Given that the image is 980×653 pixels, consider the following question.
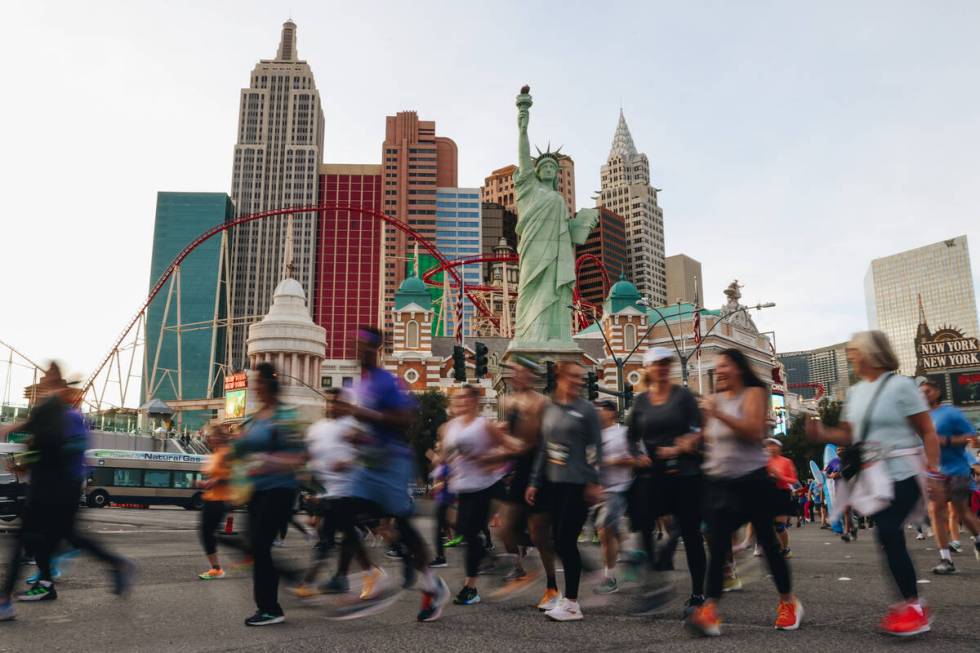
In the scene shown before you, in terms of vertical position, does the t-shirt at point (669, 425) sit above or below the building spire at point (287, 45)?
below

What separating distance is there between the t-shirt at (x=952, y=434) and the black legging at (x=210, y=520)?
6.96m

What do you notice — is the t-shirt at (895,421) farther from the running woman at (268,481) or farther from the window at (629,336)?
the window at (629,336)

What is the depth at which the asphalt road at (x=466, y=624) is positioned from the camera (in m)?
4.23

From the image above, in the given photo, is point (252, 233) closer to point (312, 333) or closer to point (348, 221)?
point (348, 221)

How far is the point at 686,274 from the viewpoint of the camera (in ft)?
501

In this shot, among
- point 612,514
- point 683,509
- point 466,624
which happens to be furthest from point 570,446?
point 612,514

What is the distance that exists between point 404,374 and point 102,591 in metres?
46.6

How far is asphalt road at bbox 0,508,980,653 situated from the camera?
4.23 metres

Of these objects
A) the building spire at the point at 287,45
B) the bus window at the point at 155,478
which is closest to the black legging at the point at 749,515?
the bus window at the point at 155,478

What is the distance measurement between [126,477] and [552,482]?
29.6 m

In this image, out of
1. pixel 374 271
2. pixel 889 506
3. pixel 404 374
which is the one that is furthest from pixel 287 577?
pixel 374 271

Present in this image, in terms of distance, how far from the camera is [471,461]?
6.15 m

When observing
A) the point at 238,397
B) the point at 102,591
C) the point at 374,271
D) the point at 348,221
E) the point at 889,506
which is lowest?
the point at 102,591

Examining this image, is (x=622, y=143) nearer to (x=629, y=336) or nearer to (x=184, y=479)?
(x=629, y=336)
